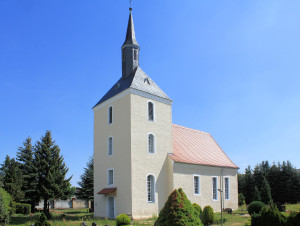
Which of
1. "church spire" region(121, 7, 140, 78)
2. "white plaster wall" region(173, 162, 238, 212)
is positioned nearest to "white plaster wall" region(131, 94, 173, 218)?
"white plaster wall" region(173, 162, 238, 212)

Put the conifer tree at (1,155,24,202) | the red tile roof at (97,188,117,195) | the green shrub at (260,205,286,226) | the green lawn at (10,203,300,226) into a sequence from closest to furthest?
the green shrub at (260,205,286,226) → the green lawn at (10,203,300,226) → the red tile roof at (97,188,117,195) → the conifer tree at (1,155,24,202)

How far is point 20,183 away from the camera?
30688mm

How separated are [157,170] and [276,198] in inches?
878

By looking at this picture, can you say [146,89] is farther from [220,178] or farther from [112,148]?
[220,178]

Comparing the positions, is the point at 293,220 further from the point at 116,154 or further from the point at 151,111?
the point at 151,111

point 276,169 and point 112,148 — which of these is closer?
point 112,148

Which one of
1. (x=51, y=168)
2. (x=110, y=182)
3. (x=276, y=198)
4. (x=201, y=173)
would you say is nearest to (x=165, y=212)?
(x=110, y=182)

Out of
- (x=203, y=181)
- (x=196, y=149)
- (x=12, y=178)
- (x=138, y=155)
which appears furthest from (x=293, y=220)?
(x=12, y=178)

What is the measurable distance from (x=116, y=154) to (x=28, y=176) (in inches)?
543

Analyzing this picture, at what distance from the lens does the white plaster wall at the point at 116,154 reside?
22438mm

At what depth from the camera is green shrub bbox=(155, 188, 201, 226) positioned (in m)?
10.5

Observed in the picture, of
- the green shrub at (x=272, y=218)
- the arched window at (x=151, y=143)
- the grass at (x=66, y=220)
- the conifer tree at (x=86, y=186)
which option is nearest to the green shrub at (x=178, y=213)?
the green shrub at (x=272, y=218)

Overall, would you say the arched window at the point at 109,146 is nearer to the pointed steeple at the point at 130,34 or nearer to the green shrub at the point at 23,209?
the pointed steeple at the point at 130,34

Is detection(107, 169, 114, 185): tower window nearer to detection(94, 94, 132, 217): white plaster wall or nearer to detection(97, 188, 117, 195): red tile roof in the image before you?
detection(94, 94, 132, 217): white plaster wall
